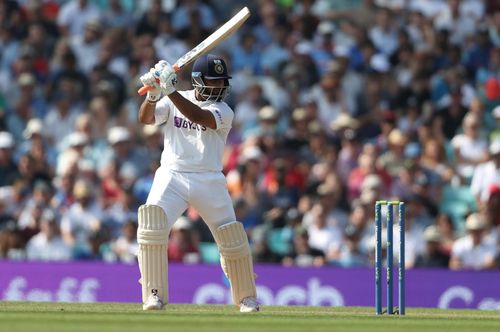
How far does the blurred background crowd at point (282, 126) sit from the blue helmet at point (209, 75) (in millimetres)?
3604

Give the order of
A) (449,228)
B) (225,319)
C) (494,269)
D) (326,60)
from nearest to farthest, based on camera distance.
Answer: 1. (225,319)
2. (494,269)
3. (449,228)
4. (326,60)

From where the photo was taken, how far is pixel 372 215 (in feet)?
43.4

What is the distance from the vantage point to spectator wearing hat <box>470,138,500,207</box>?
13625mm

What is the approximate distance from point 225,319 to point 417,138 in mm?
6631

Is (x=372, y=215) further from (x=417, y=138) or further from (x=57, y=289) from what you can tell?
(x=57, y=289)

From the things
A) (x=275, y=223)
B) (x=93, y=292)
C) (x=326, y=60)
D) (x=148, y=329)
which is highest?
(x=326, y=60)

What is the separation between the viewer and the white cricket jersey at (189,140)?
9117mm

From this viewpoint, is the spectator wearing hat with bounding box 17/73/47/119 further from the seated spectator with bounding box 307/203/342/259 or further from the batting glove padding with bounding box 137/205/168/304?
the batting glove padding with bounding box 137/205/168/304

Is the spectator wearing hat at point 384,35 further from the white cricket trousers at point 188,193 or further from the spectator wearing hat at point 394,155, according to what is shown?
the white cricket trousers at point 188,193

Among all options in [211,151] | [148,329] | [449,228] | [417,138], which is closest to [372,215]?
[449,228]

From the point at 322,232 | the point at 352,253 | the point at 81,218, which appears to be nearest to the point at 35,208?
the point at 81,218

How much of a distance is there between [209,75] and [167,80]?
16.8 inches

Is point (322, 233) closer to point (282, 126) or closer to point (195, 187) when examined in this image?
point (282, 126)

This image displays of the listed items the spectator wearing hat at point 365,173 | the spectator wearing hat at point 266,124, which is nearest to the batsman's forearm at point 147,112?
the spectator wearing hat at point 365,173
